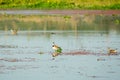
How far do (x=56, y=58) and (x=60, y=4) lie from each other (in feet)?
77.7

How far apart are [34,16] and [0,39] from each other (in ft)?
37.9

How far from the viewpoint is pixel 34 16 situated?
1316 inches

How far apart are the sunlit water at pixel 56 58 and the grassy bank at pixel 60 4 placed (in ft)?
50.8

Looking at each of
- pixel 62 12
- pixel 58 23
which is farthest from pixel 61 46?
pixel 62 12

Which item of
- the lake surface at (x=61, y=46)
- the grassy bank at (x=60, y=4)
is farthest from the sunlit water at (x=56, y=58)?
the grassy bank at (x=60, y=4)

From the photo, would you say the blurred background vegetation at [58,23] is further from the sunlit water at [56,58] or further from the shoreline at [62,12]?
the sunlit water at [56,58]

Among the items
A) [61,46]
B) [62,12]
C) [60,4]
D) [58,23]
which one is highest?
[61,46]

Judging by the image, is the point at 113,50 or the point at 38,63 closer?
the point at 38,63

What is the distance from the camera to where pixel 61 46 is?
19375 mm

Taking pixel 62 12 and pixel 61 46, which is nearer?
pixel 61 46

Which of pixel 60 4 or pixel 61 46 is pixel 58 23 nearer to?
pixel 61 46

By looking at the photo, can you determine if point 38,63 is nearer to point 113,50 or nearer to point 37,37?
point 113,50

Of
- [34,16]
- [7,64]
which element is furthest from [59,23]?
[7,64]

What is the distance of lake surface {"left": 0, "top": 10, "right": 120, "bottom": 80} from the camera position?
14.3m
